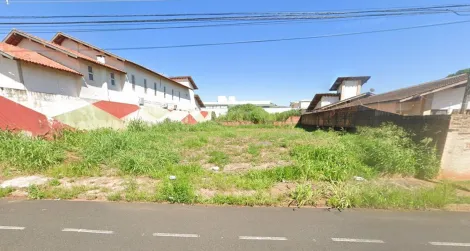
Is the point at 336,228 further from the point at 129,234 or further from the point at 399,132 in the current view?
the point at 399,132

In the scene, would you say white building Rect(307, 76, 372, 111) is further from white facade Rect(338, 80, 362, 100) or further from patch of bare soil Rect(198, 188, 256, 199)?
patch of bare soil Rect(198, 188, 256, 199)

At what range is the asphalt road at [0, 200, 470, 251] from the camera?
8.08ft

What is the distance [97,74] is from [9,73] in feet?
15.4

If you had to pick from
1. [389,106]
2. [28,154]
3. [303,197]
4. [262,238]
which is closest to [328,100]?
[389,106]

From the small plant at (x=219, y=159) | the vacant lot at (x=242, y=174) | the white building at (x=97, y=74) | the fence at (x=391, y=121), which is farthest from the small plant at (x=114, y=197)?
the white building at (x=97, y=74)

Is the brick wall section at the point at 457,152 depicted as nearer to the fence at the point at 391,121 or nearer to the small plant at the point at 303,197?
the fence at the point at 391,121

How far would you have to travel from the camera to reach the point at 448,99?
11438mm

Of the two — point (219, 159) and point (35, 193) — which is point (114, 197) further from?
point (219, 159)

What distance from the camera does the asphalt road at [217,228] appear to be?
2463 mm

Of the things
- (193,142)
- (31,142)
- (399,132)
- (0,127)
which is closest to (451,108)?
(399,132)

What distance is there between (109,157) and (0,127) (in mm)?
4384

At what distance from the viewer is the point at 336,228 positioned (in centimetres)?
285

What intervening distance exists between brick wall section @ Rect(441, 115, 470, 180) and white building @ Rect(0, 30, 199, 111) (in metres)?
18.0

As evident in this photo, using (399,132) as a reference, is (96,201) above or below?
below
